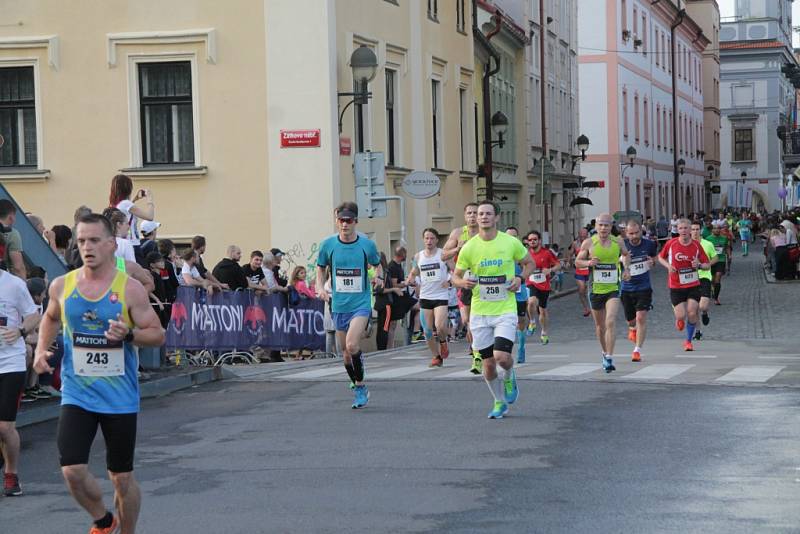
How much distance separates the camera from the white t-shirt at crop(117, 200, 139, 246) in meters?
14.6

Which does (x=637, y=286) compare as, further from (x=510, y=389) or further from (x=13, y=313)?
(x=13, y=313)

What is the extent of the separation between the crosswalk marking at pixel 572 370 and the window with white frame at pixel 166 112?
9.53 meters

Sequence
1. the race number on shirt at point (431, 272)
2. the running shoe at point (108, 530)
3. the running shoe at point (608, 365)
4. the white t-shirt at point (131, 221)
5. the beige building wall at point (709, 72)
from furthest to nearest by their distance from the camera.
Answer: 1. the beige building wall at point (709, 72)
2. the race number on shirt at point (431, 272)
3. the running shoe at point (608, 365)
4. the white t-shirt at point (131, 221)
5. the running shoe at point (108, 530)

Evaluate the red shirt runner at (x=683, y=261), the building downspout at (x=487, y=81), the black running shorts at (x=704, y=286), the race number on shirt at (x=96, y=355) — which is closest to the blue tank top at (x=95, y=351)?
the race number on shirt at (x=96, y=355)

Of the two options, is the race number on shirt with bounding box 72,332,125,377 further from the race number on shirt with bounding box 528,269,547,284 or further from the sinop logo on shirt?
the race number on shirt with bounding box 528,269,547,284

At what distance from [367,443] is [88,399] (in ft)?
13.3

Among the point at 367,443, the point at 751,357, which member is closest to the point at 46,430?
the point at 367,443

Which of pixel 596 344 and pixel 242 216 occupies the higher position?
pixel 242 216

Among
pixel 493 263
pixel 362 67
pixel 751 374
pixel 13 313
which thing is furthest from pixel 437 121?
pixel 13 313

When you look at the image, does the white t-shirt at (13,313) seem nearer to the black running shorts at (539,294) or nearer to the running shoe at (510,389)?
the running shoe at (510,389)

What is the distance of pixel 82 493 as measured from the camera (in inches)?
274

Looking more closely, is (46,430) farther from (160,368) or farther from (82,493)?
(82,493)

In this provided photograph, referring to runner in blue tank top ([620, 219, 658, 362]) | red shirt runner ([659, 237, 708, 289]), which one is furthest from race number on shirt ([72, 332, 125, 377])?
red shirt runner ([659, 237, 708, 289])

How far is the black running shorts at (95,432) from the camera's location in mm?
6980
